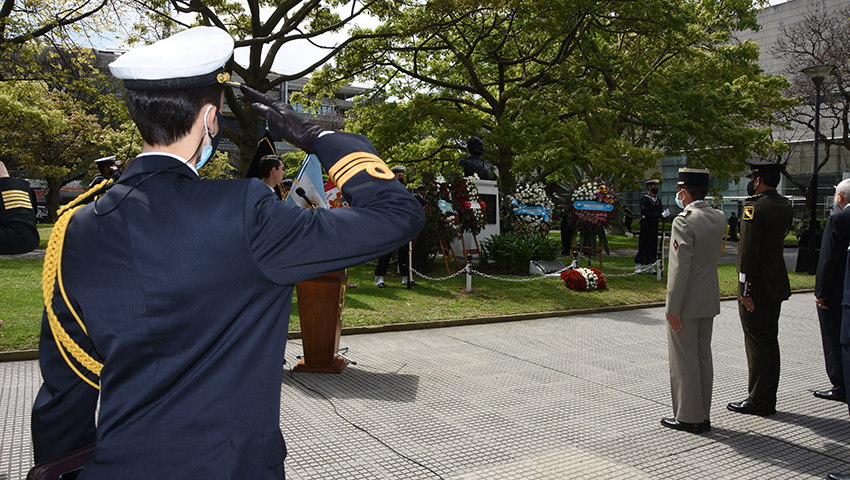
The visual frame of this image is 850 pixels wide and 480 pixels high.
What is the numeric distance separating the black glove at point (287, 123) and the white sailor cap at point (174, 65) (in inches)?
3.9

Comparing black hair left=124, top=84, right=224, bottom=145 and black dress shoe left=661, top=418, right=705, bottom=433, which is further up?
black hair left=124, top=84, right=224, bottom=145

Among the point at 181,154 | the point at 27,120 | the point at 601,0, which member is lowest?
the point at 181,154

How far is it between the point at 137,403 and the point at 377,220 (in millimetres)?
709

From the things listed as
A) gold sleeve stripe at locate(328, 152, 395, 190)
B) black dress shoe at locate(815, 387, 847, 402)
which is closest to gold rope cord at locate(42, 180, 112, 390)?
gold sleeve stripe at locate(328, 152, 395, 190)

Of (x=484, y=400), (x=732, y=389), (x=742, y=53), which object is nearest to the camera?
(x=484, y=400)

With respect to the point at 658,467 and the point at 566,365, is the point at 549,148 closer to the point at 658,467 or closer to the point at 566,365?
the point at 566,365

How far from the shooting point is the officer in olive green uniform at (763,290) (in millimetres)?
5523

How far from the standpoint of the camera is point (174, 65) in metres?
1.46

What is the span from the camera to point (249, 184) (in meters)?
1.44

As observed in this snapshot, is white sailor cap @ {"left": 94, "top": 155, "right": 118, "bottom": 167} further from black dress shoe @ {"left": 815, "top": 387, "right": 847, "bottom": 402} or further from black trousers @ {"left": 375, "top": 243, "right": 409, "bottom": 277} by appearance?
black dress shoe @ {"left": 815, "top": 387, "right": 847, "bottom": 402}

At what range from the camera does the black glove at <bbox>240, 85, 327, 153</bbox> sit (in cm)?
159

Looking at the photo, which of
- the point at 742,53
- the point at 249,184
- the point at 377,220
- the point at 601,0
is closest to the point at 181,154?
the point at 249,184

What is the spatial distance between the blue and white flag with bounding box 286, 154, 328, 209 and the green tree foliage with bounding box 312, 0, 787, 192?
10.8 meters

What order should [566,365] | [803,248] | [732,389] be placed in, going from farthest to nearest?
[803,248] < [566,365] < [732,389]
